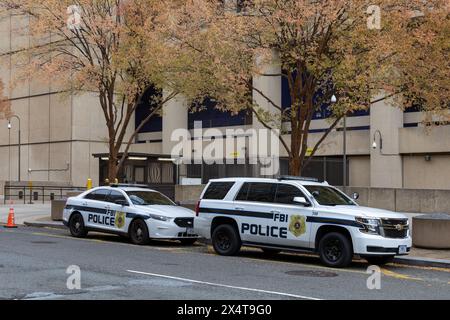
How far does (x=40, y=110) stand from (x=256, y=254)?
147ft

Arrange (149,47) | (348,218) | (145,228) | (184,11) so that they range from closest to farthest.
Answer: (348,218), (145,228), (184,11), (149,47)

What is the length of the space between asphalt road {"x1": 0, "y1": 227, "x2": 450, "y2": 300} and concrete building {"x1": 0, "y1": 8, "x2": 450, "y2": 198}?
11.2 m

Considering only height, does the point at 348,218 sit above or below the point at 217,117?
below

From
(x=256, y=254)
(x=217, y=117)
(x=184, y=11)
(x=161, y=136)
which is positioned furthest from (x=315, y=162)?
(x=256, y=254)

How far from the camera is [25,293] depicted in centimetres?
948

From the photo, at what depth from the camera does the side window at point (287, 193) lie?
14.5m

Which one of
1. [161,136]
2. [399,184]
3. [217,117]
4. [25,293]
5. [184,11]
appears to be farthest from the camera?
[161,136]

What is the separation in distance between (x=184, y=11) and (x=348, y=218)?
9.63 metres

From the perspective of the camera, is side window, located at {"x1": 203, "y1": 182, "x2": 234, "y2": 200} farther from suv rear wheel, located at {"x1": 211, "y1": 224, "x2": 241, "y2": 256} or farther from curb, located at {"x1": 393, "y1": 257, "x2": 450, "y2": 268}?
curb, located at {"x1": 393, "y1": 257, "x2": 450, "y2": 268}

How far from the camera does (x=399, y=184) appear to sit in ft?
133

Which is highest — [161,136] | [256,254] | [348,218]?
[161,136]

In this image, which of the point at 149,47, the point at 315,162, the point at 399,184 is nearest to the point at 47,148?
the point at 315,162

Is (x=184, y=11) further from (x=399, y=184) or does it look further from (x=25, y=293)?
(x=399, y=184)
